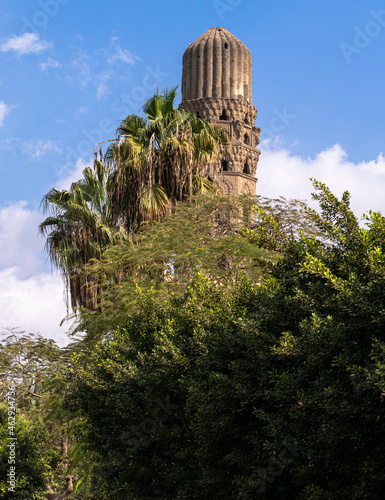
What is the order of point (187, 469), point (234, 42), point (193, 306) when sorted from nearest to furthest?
point (187, 469), point (193, 306), point (234, 42)

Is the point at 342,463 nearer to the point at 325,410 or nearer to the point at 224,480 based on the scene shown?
the point at 325,410

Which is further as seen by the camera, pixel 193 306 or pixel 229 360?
pixel 193 306

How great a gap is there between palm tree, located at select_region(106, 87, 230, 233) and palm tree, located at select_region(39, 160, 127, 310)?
664mm

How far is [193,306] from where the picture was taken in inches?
435

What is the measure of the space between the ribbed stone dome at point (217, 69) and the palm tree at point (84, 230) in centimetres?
1896

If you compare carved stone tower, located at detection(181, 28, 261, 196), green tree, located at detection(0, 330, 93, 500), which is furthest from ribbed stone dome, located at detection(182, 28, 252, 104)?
green tree, located at detection(0, 330, 93, 500)

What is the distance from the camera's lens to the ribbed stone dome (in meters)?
40.1

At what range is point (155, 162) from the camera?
21.6 metres

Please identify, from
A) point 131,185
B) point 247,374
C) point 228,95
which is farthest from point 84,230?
point 228,95

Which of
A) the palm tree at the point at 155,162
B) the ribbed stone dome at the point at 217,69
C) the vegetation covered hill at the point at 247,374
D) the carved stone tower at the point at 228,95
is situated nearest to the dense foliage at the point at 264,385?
the vegetation covered hill at the point at 247,374

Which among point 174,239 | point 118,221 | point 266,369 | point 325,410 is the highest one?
point 118,221

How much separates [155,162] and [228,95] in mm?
19667

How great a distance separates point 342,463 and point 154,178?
50.6 feet

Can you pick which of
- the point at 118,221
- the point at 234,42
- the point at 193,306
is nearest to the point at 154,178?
the point at 118,221
